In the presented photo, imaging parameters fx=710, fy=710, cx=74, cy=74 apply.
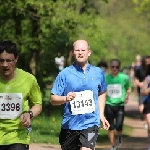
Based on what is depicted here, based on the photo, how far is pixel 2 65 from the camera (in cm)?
727

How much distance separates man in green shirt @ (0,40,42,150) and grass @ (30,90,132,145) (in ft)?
24.9

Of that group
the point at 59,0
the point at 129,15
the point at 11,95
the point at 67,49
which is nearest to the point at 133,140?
the point at 59,0

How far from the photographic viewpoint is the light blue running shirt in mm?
8773

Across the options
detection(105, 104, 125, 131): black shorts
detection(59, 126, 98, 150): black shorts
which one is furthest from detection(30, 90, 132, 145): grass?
detection(59, 126, 98, 150): black shorts

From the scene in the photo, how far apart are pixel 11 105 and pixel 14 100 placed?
6 cm

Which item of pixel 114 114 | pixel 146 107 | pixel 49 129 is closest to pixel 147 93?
pixel 146 107

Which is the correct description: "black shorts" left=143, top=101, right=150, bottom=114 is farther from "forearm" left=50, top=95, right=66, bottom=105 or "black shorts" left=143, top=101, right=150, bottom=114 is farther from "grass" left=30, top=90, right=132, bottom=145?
"forearm" left=50, top=95, right=66, bottom=105

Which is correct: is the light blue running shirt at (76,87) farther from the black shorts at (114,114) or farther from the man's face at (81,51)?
the black shorts at (114,114)

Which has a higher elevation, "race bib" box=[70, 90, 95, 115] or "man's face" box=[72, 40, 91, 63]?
"man's face" box=[72, 40, 91, 63]

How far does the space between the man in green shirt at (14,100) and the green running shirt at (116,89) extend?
746 cm

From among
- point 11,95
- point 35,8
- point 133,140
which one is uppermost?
point 35,8

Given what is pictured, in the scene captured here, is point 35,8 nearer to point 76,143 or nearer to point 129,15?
point 76,143

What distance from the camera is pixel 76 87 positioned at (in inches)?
347

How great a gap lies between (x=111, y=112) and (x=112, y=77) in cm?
80
